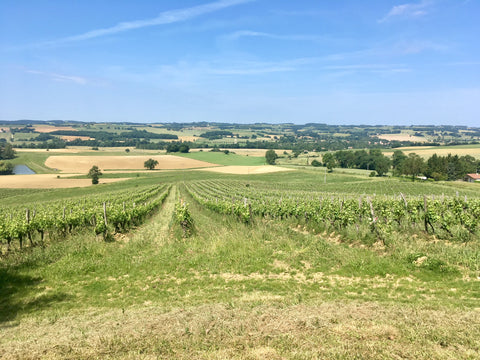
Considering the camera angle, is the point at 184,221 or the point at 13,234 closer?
the point at 13,234

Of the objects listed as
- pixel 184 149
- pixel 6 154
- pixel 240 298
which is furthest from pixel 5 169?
pixel 240 298

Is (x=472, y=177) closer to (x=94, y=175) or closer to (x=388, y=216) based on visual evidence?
(x=388, y=216)

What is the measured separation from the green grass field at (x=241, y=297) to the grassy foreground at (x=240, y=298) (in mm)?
40

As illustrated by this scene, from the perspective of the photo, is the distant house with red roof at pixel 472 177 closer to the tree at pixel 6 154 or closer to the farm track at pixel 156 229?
the farm track at pixel 156 229

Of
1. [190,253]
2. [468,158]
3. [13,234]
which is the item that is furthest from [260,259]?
[468,158]

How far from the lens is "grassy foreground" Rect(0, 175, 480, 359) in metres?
6.52

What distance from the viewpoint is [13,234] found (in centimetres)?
1569

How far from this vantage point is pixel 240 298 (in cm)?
1020

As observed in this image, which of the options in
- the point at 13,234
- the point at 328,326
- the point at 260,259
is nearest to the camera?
the point at 328,326

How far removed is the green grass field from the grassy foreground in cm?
4

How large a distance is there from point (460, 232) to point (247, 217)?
37.6 ft

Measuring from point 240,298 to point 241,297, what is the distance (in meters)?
0.14

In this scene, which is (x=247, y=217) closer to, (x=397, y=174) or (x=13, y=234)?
(x=13, y=234)

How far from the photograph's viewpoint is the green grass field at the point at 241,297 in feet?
21.4
